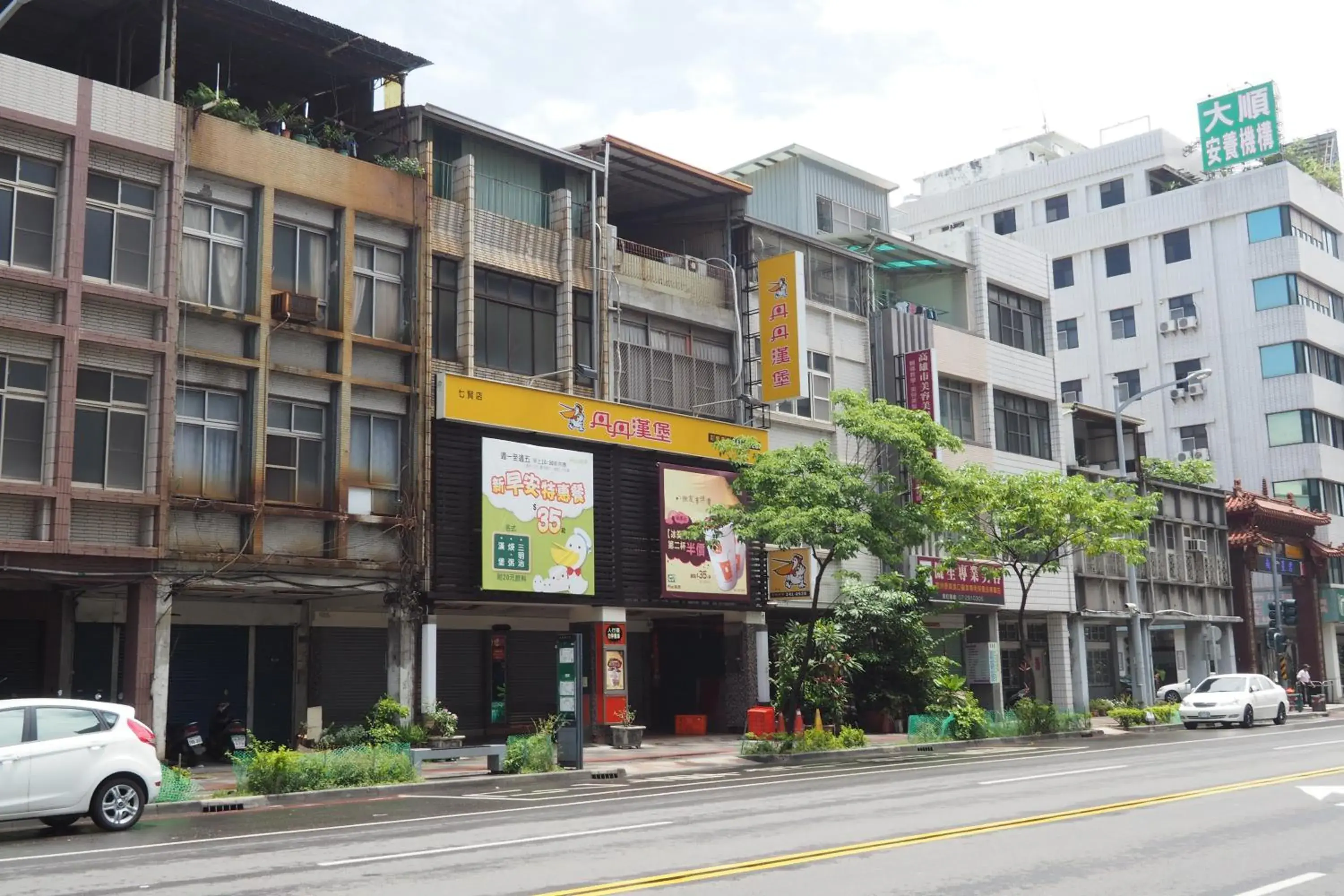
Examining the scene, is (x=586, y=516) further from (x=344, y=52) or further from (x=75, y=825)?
(x=75, y=825)

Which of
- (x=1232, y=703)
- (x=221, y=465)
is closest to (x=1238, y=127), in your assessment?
(x=1232, y=703)

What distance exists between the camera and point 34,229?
22859 millimetres

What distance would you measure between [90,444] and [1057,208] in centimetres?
5782

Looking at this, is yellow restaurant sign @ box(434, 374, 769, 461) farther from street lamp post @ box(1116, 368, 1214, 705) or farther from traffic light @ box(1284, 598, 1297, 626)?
traffic light @ box(1284, 598, 1297, 626)

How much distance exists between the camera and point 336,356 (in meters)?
26.7

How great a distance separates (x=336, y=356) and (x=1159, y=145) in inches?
2079

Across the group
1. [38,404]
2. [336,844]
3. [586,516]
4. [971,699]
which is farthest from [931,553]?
[336,844]

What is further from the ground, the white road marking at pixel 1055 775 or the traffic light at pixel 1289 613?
the traffic light at pixel 1289 613

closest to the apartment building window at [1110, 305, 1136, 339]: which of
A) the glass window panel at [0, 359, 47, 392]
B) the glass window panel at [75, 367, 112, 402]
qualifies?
the glass window panel at [75, 367, 112, 402]

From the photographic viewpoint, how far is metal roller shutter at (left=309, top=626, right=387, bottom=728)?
2825 centimetres

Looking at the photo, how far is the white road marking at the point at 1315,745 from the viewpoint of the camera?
87.1 ft

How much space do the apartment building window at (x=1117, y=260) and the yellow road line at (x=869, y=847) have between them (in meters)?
52.1

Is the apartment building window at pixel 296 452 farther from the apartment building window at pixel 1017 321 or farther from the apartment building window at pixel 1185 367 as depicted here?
the apartment building window at pixel 1185 367

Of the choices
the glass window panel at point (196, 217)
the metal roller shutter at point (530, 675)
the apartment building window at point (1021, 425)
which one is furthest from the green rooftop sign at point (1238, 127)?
the glass window panel at point (196, 217)
